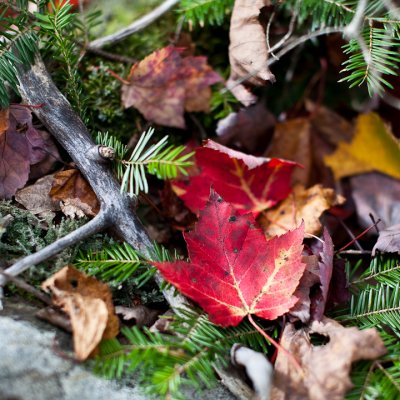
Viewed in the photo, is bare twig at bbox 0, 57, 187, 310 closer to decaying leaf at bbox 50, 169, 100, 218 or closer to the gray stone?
decaying leaf at bbox 50, 169, 100, 218

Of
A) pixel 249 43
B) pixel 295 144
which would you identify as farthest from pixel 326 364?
pixel 295 144

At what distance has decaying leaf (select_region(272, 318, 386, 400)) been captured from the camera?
88 cm

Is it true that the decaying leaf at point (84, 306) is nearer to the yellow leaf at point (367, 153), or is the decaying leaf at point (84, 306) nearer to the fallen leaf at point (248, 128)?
the fallen leaf at point (248, 128)

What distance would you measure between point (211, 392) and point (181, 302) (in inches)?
8.2

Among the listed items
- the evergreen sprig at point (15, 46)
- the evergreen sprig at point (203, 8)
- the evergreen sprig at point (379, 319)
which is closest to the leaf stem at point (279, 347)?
the evergreen sprig at point (379, 319)

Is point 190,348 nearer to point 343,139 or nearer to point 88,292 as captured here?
point 88,292

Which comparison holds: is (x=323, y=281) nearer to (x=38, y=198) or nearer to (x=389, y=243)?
(x=389, y=243)

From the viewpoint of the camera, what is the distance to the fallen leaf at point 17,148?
1.19m

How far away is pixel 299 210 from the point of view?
58.3 inches

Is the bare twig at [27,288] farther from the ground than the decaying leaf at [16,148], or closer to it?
closer to it

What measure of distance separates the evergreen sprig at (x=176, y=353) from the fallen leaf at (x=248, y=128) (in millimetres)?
741

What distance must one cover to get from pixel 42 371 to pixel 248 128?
1.09 meters

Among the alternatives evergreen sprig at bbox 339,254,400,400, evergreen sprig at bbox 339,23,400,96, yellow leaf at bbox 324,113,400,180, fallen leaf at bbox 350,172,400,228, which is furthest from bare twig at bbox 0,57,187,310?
yellow leaf at bbox 324,113,400,180

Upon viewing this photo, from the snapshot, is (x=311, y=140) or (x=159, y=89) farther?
(x=311, y=140)
